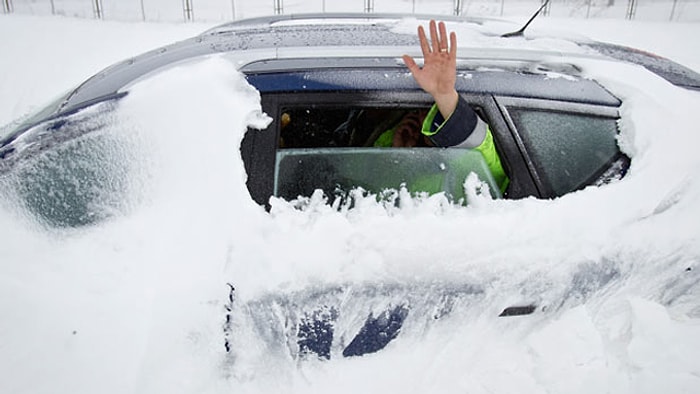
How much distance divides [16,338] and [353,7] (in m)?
15.1

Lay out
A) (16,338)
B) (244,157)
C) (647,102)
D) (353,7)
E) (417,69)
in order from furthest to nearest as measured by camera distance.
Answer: (353,7), (647,102), (417,69), (244,157), (16,338)

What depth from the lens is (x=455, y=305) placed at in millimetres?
1665

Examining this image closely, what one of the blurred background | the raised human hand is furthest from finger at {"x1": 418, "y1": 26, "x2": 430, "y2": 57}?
the blurred background

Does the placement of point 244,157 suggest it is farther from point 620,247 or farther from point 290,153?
point 620,247

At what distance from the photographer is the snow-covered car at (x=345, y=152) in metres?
1.60

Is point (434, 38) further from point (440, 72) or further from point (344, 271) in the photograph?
point (344, 271)

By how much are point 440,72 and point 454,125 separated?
19 cm

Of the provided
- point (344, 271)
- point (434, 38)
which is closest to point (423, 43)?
point (434, 38)

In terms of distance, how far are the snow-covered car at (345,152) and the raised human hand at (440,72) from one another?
6 centimetres

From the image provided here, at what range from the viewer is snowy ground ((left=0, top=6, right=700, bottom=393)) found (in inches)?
58.8

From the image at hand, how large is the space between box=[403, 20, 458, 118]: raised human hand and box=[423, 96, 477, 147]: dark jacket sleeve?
2 centimetres

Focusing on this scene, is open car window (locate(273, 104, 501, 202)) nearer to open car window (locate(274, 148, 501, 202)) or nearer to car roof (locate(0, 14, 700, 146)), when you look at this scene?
open car window (locate(274, 148, 501, 202))

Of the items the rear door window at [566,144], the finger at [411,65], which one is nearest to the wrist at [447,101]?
the finger at [411,65]

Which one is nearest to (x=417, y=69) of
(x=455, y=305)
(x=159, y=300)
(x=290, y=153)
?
(x=290, y=153)
